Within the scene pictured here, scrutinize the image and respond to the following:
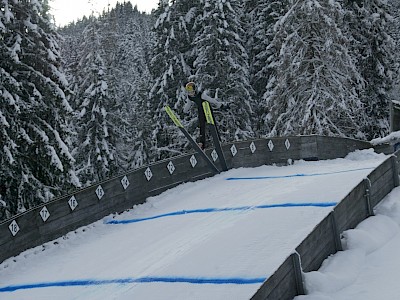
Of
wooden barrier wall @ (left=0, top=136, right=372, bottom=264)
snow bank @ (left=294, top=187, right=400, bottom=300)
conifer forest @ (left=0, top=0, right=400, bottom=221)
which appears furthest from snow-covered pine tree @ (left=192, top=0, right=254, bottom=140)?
snow bank @ (left=294, top=187, right=400, bottom=300)

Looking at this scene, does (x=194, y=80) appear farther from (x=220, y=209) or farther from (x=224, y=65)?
(x=220, y=209)

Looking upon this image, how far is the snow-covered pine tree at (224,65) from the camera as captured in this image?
2316cm

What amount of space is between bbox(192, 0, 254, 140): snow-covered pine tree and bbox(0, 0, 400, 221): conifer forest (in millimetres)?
56

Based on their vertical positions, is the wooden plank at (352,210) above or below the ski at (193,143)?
below

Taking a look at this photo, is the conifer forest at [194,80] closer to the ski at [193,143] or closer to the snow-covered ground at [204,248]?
the ski at [193,143]

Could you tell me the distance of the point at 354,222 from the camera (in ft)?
24.9

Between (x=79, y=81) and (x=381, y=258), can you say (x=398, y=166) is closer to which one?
(x=381, y=258)

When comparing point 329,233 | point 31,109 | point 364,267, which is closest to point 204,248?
point 329,233

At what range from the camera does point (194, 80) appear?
76.2 ft

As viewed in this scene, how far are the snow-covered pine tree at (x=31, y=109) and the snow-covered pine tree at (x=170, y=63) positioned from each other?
949cm

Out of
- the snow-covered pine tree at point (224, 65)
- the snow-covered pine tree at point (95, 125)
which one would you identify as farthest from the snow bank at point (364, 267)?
the snow-covered pine tree at point (95, 125)

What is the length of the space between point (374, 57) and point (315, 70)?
17.7 ft

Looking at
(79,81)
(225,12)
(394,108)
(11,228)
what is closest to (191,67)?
(225,12)

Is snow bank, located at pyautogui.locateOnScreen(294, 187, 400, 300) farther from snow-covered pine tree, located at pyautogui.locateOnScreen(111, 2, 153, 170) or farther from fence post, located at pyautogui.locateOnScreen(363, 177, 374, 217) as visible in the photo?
snow-covered pine tree, located at pyautogui.locateOnScreen(111, 2, 153, 170)
